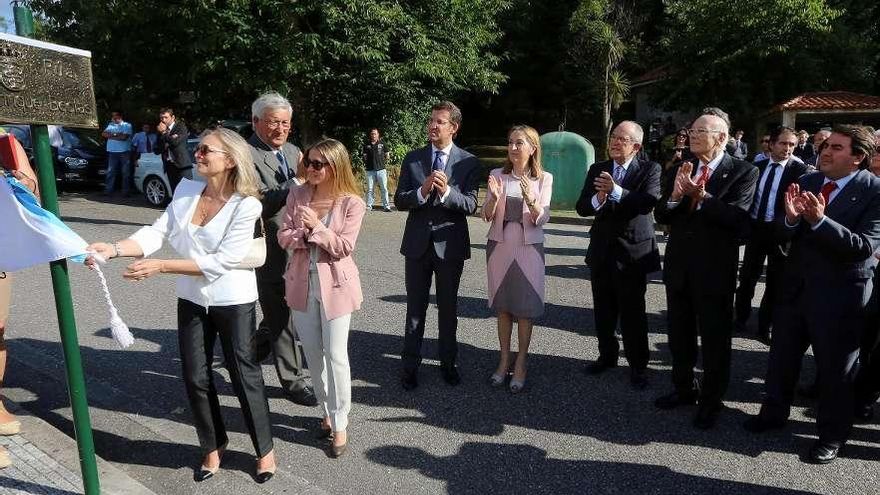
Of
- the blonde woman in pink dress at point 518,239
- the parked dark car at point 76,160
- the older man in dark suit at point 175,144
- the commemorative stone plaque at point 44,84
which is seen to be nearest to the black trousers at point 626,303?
the blonde woman in pink dress at point 518,239

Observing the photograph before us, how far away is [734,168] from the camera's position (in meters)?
4.15

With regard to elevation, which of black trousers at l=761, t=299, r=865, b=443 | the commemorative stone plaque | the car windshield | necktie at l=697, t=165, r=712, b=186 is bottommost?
black trousers at l=761, t=299, r=865, b=443

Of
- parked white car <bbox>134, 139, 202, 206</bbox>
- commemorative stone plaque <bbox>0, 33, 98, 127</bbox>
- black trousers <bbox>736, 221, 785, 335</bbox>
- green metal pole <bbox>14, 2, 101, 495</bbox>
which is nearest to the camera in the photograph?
commemorative stone plaque <bbox>0, 33, 98, 127</bbox>

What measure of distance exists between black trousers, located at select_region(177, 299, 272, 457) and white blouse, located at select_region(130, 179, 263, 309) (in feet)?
0.28

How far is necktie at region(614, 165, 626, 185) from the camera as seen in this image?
4809 mm

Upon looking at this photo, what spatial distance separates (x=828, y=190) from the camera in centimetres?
388

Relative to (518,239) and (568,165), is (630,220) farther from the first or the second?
(568,165)

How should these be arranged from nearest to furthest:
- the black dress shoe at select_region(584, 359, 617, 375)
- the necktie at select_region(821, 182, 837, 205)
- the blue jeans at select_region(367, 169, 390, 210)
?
the necktie at select_region(821, 182, 837, 205) < the black dress shoe at select_region(584, 359, 617, 375) < the blue jeans at select_region(367, 169, 390, 210)

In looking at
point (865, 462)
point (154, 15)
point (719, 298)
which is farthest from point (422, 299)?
point (154, 15)

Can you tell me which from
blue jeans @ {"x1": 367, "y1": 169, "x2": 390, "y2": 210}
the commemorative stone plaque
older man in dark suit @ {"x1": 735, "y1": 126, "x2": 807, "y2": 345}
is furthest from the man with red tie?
blue jeans @ {"x1": 367, "y1": 169, "x2": 390, "y2": 210}

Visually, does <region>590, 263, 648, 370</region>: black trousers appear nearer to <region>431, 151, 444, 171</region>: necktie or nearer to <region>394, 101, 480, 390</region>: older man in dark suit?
<region>394, 101, 480, 390</region>: older man in dark suit

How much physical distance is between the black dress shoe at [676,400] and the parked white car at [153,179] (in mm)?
12018

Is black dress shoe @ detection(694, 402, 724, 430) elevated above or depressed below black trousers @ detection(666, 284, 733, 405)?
below

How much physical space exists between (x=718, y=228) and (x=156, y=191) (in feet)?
42.3
